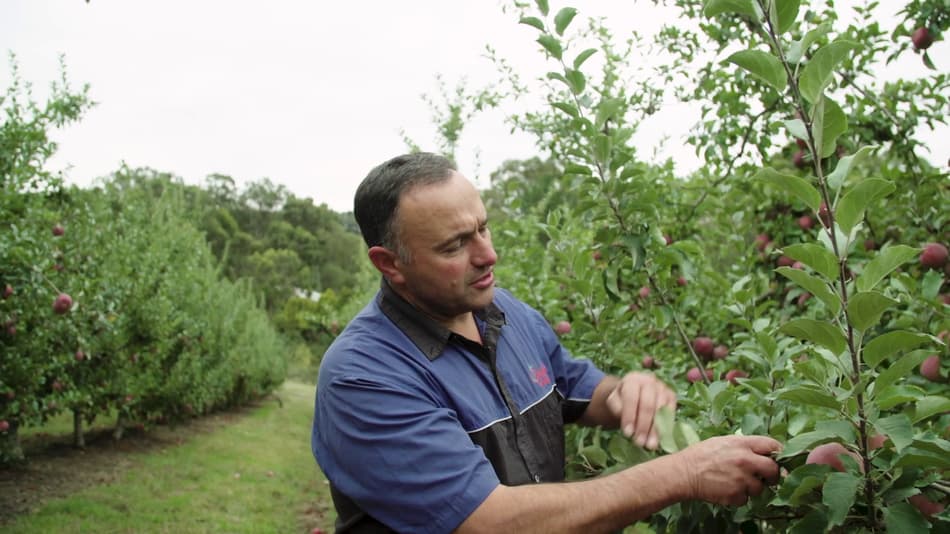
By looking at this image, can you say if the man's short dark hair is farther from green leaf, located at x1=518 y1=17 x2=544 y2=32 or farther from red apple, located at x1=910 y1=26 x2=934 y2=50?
red apple, located at x1=910 y1=26 x2=934 y2=50

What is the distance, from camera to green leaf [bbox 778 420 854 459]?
1.10m

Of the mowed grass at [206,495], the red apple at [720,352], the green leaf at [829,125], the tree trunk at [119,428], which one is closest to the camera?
the green leaf at [829,125]

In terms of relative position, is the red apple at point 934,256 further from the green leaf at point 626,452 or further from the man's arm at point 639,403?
the green leaf at point 626,452

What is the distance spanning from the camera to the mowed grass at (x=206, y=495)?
582 cm

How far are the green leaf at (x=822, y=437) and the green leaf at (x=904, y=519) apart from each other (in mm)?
112

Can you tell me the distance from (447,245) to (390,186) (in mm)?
199

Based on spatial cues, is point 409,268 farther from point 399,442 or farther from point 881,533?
point 881,533

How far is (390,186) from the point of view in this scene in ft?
5.72

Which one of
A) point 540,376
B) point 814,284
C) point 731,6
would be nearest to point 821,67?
point 731,6

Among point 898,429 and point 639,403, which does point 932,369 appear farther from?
point 898,429

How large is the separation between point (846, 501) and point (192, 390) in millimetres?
10095

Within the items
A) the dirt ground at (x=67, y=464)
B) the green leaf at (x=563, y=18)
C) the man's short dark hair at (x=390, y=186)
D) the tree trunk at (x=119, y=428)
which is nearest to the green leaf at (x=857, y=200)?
the man's short dark hair at (x=390, y=186)

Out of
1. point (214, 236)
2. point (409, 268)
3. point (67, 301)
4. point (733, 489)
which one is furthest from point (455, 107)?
point (214, 236)

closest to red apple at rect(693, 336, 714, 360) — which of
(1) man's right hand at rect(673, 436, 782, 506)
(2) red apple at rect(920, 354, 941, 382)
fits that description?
(2) red apple at rect(920, 354, 941, 382)
